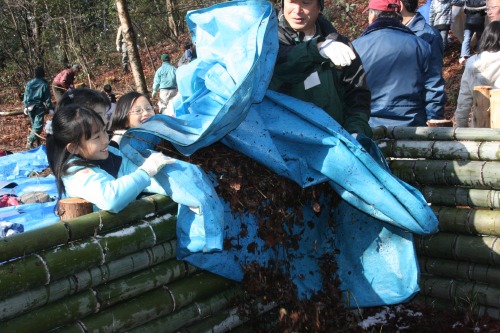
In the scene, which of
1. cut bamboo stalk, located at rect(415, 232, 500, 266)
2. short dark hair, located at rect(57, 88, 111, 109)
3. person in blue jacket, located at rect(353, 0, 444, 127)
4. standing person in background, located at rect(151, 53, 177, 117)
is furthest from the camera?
standing person in background, located at rect(151, 53, 177, 117)

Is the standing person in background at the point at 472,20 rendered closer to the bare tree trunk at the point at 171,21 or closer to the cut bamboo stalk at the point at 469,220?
the cut bamboo stalk at the point at 469,220

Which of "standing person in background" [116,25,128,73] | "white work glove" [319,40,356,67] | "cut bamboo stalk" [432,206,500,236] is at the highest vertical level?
"white work glove" [319,40,356,67]

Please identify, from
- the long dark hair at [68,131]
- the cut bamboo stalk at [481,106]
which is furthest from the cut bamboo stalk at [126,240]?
the cut bamboo stalk at [481,106]

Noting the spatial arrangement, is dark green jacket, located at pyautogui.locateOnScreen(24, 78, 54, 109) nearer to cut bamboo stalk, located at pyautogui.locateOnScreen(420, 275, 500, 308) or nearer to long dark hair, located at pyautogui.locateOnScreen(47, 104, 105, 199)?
long dark hair, located at pyautogui.locateOnScreen(47, 104, 105, 199)

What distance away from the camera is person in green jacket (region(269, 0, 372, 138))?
353 cm

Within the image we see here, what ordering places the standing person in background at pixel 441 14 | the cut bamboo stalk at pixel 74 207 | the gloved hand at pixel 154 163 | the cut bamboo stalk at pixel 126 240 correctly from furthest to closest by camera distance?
the standing person in background at pixel 441 14
the gloved hand at pixel 154 163
the cut bamboo stalk at pixel 74 207
the cut bamboo stalk at pixel 126 240

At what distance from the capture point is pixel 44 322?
2584mm

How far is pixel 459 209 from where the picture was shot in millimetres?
4121

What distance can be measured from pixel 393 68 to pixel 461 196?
1164 millimetres

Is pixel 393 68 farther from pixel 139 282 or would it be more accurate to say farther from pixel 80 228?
pixel 80 228

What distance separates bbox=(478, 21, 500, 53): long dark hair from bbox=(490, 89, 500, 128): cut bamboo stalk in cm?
94

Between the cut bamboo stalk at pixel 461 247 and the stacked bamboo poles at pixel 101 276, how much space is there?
1571 mm

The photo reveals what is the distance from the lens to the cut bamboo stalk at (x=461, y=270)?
3992 millimetres

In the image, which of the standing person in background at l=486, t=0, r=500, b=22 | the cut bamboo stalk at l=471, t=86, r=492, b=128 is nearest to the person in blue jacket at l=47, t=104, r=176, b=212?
the cut bamboo stalk at l=471, t=86, r=492, b=128
